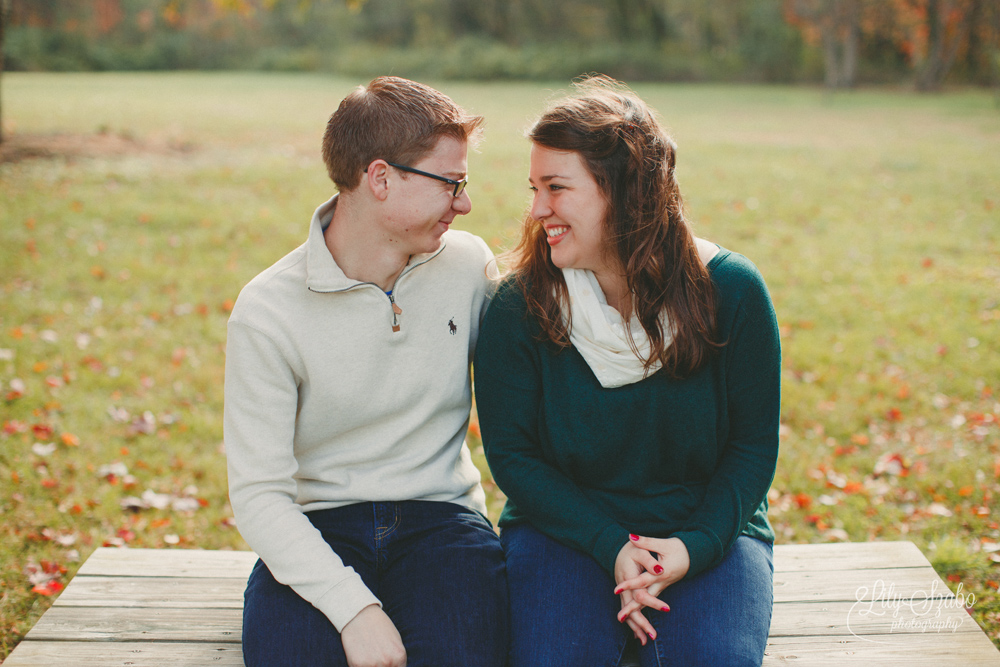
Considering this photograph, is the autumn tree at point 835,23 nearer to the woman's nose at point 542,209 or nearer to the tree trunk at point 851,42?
the tree trunk at point 851,42

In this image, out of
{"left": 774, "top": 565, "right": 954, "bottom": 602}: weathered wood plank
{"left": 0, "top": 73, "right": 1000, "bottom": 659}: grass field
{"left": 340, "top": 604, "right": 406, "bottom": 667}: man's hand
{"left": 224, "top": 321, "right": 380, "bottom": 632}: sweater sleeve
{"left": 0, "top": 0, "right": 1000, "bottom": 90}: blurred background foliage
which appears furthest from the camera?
{"left": 0, "top": 0, "right": 1000, "bottom": 90}: blurred background foliage

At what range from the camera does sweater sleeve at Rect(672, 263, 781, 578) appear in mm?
2266

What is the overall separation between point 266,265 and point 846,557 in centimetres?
591

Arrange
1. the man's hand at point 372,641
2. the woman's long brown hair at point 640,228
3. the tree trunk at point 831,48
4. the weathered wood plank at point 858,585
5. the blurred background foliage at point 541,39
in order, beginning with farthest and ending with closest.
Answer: the blurred background foliage at point 541,39
the tree trunk at point 831,48
the weathered wood plank at point 858,585
the woman's long brown hair at point 640,228
the man's hand at point 372,641

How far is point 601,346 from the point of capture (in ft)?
7.59

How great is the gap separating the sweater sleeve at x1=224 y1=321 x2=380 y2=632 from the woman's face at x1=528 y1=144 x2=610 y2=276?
862mm

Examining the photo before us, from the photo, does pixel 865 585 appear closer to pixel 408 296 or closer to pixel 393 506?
pixel 393 506

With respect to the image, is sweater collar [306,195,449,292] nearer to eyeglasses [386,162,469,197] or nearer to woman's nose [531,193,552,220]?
eyeglasses [386,162,469,197]

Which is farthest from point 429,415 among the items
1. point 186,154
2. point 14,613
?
point 186,154

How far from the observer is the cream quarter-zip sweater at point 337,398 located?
7.06 ft

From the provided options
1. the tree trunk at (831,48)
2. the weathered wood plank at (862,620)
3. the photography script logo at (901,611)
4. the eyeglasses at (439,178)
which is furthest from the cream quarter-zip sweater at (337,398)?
the tree trunk at (831,48)

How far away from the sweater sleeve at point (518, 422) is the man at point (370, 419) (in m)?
0.13

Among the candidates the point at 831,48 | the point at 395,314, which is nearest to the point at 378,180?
the point at 395,314

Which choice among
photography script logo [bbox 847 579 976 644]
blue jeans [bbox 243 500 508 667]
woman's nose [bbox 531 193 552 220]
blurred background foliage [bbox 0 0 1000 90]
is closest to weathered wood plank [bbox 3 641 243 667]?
blue jeans [bbox 243 500 508 667]
